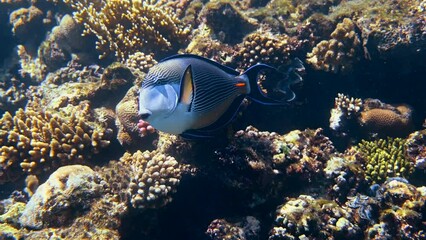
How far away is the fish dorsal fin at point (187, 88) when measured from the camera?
213 cm

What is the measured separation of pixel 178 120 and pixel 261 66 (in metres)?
0.91

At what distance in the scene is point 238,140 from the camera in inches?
140

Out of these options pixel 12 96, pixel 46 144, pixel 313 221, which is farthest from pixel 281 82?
pixel 12 96

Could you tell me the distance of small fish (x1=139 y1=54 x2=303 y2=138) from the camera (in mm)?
2154

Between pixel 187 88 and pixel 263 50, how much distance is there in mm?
2807

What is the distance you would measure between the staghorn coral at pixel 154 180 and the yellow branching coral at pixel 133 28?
2767 mm

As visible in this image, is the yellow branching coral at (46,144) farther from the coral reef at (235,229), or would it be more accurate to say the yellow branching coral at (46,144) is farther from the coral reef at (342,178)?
the coral reef at (342,178)

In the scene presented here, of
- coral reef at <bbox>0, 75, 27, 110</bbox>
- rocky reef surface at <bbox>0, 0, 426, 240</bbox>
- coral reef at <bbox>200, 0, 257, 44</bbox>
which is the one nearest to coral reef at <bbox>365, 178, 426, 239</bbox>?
rocky reef surface at <bbox>0, 0, 426, 240</bbox>

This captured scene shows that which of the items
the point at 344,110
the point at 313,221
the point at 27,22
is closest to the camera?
the point at 313,221

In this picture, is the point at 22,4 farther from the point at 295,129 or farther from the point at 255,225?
the point at 255,225

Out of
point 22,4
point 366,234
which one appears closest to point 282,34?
point 366,234

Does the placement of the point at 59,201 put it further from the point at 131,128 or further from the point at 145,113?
the point at 145,113

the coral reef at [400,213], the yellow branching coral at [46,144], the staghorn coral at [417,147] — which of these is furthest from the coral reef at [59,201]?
the staghorn coral at [417,147]

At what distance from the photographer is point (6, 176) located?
4738 millimetres
